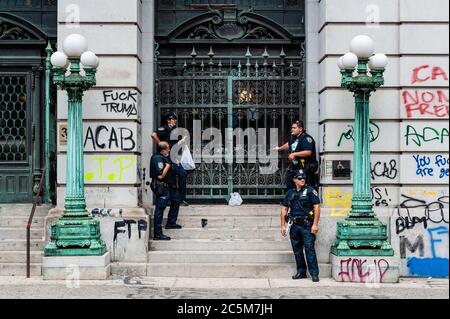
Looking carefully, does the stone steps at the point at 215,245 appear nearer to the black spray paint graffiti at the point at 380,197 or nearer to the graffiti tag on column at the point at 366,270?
the graffiti tag on column at the point at 366,270

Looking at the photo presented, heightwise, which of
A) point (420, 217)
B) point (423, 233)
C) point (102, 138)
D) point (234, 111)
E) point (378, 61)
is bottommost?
point (423, 233)

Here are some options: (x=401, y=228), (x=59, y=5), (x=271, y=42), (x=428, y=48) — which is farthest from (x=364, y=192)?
(x=59, y=5)

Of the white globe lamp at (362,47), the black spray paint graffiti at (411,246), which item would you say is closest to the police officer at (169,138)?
the white globe lamp at (362,47)

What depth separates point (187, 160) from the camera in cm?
1476

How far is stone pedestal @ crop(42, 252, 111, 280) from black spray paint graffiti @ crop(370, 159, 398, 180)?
526 cm

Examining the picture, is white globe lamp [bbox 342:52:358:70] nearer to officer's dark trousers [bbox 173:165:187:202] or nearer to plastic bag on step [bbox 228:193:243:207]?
plastic bag on step [bbox 228:193:243:207]

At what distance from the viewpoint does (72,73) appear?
41.0 feet

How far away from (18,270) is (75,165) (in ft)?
7.12

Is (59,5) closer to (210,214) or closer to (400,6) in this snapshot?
(210,214)

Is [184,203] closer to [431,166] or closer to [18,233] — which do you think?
[18,233]

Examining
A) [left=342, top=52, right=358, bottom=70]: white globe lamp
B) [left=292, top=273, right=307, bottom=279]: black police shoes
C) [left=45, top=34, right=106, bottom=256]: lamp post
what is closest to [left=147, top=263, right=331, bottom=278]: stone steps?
[left=292, top=273, right=307, bottom=279]: black police shoes

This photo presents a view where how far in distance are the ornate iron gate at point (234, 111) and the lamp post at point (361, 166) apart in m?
2.45

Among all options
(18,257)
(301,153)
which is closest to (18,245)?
(18,257)

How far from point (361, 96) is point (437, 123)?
1743 mm
